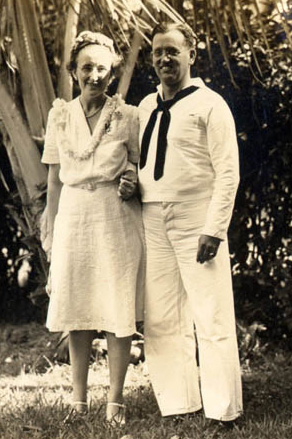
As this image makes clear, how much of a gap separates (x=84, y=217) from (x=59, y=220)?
151 mm

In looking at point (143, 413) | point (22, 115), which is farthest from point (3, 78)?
point (143, 413)

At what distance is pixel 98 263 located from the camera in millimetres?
3695

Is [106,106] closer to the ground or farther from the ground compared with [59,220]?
farther from the ground

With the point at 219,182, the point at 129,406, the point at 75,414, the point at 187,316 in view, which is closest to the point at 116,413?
the point at 75,414

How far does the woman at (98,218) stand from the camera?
3.66 metres

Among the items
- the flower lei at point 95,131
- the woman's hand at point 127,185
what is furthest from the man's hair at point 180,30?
the woman's hand at point 127,185

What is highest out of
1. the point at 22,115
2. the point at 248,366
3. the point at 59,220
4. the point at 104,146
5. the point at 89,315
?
the point at 22,115

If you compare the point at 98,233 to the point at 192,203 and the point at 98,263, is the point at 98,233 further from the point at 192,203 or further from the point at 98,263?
the point at 192,203

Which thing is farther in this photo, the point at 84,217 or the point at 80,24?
the point at 80,24

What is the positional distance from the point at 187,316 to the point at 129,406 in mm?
695

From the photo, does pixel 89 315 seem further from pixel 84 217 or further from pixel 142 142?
pixel 142 142

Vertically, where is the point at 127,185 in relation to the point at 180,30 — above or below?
below

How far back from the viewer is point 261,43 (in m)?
5.18

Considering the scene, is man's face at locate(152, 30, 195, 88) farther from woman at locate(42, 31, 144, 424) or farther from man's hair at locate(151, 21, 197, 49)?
woman at locate(42, 31, 144, 424)
